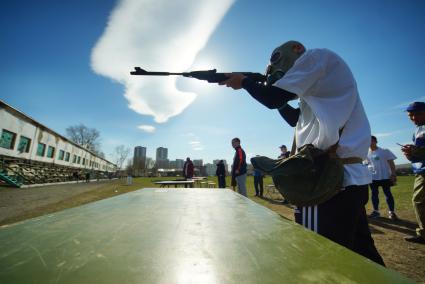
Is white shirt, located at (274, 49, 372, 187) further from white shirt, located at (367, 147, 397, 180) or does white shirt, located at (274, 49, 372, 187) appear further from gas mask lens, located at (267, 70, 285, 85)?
white shirt, located at (367, 147, 397, 180)

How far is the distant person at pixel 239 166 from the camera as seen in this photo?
7.25 m

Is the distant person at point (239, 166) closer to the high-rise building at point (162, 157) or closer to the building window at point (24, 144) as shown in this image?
the building window at point (24, 144)

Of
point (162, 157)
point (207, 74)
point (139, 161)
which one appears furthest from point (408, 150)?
point (162, 157)

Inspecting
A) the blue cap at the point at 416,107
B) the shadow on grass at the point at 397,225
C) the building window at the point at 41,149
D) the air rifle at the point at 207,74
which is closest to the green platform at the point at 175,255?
the air rifle at the point at 207,74

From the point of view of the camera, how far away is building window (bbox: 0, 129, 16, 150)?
1532 centimetres

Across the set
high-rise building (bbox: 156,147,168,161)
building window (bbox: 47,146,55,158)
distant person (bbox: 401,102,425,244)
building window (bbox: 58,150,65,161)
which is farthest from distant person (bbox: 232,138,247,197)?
high-rise building (bbox: 156,147,168,161)

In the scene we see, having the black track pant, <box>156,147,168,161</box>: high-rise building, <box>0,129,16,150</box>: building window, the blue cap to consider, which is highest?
<box>156,147,168,161</box>: high-rise building

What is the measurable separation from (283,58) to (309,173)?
997mm

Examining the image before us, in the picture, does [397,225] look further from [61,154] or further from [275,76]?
[61,154]

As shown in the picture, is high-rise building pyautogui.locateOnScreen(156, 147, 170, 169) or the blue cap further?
high-rise building pyautogui.locateOnScreen(156, 147, 170, 169)

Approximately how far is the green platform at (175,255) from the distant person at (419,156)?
3.65 metres

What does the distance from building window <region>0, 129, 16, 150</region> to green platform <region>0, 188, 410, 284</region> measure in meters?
19.9

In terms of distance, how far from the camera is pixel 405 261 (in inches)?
112

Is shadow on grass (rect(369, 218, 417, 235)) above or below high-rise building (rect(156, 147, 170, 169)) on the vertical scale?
below
